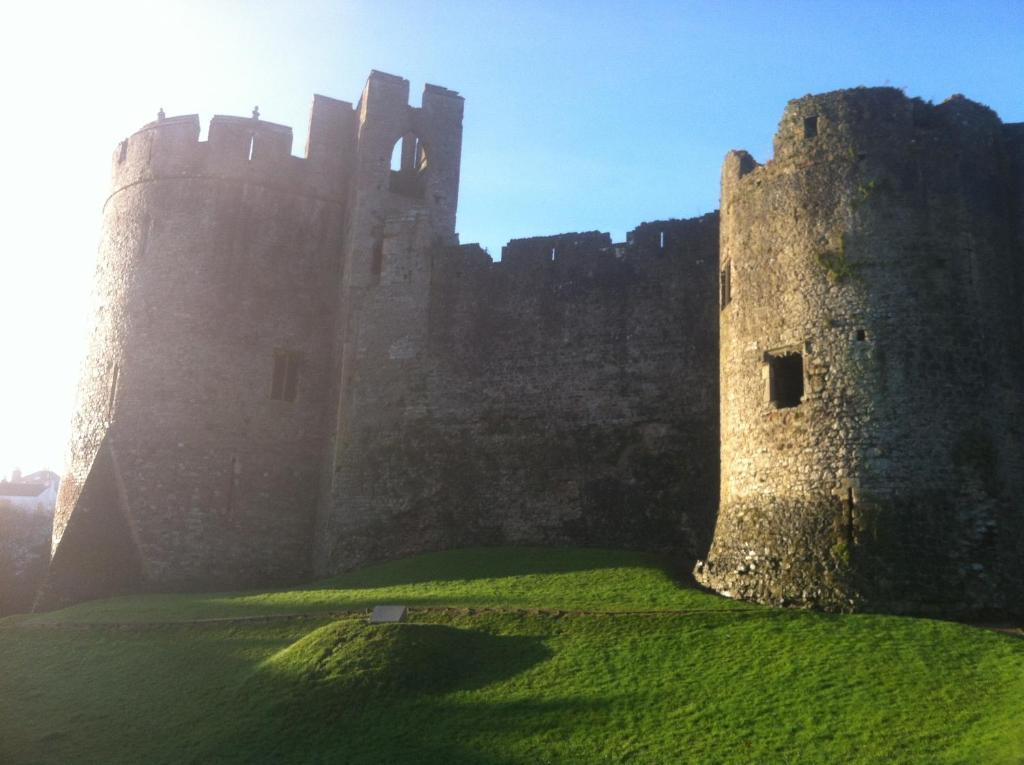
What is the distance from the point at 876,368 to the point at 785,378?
5.40 ft

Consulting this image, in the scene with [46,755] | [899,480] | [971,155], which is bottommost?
[46,755]

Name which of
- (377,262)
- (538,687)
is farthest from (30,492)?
(538,687)

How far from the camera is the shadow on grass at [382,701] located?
13.0 metres

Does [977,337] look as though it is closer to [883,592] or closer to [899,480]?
[899,480]

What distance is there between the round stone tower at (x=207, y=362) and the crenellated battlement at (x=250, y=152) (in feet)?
0.13

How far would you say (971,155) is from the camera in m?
17.4

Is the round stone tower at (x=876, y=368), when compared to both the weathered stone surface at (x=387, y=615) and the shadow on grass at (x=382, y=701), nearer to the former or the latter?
the shadow on grass at (x=382, y=701)

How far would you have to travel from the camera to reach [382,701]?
14.3 m

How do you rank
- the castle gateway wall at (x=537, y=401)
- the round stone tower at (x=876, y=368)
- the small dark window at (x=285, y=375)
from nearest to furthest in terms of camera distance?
the round stone tower at (x=876, y=368) < the castle gateway wall at (x=537, y=401) < the small dark window at (x=285, y=375)

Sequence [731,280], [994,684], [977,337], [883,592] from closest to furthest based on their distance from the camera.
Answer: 1. [994,684]
2. [883,592]
3. [977,337]
4. [731,280]

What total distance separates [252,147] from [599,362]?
1168 cm

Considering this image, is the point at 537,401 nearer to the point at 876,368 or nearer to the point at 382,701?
the point at 876,368

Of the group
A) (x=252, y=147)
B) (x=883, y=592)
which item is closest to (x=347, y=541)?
(x=252, y=147)

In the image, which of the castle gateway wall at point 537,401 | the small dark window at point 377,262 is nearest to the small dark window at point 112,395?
the castle gateway wall at point 537,401
